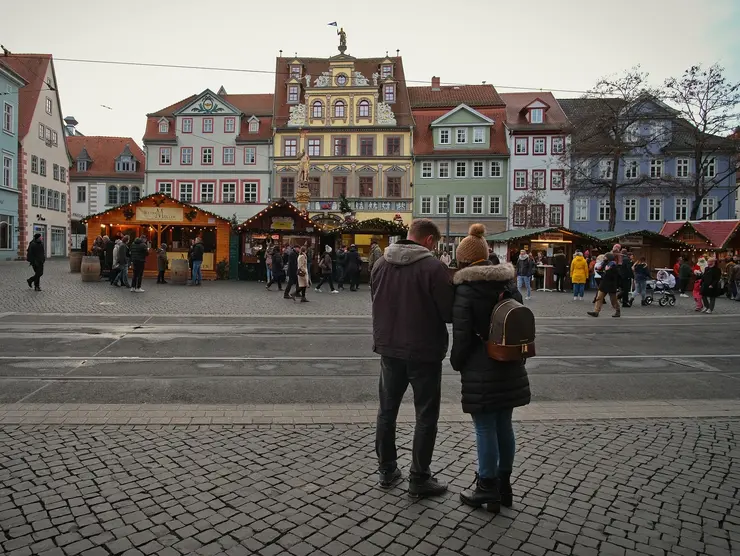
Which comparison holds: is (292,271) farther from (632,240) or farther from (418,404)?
(632,240)

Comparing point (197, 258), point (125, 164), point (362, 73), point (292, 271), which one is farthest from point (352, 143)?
point (292, 271)

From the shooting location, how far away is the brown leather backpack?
348cm

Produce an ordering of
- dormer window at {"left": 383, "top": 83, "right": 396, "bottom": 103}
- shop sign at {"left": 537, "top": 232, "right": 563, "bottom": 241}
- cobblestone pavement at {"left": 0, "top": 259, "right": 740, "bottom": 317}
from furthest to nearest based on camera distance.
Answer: dormer window at {"left": 383, "top": 83, "right": 396, "bottom": 103} → shop sign at {"left": 537, "top": 232, "right": 563, "bottom": 241} → cobblestone pavement at {"left": 0, "top": 259, "right": 740, "bottom": 317}

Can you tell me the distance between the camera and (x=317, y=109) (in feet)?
160

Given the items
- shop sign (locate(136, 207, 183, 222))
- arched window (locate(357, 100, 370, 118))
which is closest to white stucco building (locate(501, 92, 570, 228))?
arched window (locate(357, 100, 370, 118))

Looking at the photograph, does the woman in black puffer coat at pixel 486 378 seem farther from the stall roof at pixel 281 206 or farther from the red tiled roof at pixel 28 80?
the red tiled roof at pixel 28 80

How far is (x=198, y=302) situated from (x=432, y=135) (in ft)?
121

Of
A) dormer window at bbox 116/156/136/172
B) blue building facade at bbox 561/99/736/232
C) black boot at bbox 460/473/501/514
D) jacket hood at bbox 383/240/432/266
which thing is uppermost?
dormer window at bbox 116/156/136/172

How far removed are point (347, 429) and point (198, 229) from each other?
2350cm

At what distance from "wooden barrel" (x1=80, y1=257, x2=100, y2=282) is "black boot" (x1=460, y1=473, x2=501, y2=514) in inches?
832

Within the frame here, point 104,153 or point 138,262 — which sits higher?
point 104,153

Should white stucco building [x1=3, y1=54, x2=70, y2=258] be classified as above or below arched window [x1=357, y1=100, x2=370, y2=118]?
below

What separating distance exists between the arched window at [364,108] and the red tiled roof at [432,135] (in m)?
4.43

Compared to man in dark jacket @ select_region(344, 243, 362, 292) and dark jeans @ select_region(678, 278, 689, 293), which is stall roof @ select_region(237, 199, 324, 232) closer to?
man in dark jacket @ select_region(344, 243, 362, 292)
